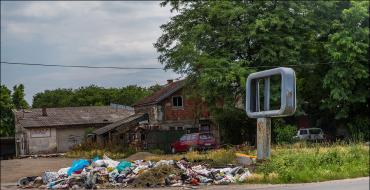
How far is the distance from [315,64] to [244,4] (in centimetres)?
635

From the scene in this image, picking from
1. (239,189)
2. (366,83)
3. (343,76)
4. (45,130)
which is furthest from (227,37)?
(45,130)

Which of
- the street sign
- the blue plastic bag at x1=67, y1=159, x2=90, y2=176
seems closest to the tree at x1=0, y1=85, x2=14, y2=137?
the blue plastic bag at x1=67, y1=159, x2=90, y2=176

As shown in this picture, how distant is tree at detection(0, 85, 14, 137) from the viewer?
207 inches

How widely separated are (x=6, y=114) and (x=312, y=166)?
14.5 m

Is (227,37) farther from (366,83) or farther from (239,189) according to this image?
(239,189)

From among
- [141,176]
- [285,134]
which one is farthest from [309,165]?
[285,134]

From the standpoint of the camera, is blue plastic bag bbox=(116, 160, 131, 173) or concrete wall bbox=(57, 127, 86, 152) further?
blue plastic bag bbox=(116, 160, 131, 173)

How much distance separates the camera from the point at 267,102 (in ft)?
61.6

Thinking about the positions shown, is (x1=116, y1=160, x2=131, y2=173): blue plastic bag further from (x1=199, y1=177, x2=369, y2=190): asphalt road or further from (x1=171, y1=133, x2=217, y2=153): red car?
(x1=171, y1=133, x2=217, y2=153): red car

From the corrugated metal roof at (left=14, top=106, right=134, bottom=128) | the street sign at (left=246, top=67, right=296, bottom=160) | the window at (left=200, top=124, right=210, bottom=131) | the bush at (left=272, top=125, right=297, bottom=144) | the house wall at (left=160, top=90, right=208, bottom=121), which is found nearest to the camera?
the corrugated metal roof at (left=14, top=106, right=134, bottom=128)

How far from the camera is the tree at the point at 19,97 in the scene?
18.4 ft

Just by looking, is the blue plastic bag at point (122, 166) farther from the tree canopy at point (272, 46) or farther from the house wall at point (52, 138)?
the tree canopy at point (272, 46)

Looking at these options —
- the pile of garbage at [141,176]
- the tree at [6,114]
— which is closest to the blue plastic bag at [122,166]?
the pile of garbage at [141,176]

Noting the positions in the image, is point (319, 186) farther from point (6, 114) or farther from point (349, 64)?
point (349, 64)
